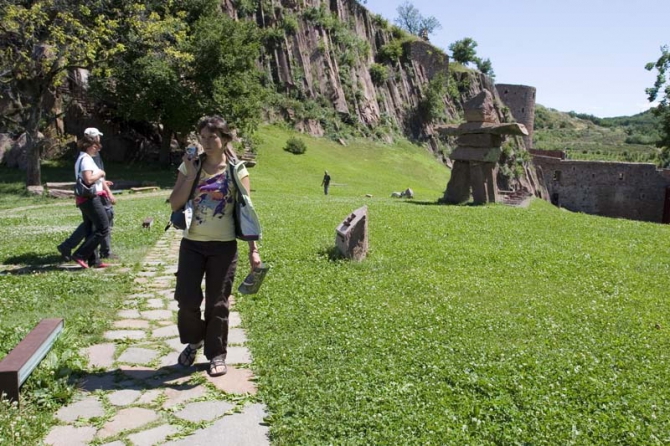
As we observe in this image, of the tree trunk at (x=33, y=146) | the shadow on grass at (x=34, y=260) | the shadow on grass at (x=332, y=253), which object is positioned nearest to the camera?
the shadow on grass at (x=34, y=260)

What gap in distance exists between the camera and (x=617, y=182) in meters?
52.7

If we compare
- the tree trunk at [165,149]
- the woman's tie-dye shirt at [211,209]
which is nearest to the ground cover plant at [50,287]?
the woman's tie-dye shirt at [211,209]

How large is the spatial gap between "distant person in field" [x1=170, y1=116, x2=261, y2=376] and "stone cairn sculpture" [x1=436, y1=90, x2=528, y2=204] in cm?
1626

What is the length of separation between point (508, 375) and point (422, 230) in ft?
26.7

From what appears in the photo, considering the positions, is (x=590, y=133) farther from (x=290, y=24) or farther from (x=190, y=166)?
(x=190, y=166)

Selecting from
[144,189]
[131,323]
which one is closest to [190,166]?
[131,323]

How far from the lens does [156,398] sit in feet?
15.1

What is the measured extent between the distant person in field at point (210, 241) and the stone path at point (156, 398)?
0.34m

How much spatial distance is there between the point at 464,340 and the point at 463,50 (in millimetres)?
75462

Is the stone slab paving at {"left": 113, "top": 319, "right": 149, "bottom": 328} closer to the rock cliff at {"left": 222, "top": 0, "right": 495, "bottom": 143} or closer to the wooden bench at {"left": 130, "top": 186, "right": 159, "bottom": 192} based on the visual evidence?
the wooden bench at {"left": 130, "top": 186, "right": 159, "bottom": 192}

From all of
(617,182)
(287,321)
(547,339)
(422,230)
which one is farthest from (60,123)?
(617,182)

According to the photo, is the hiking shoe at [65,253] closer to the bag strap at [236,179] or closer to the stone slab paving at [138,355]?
the stone slab paving at [138,355]

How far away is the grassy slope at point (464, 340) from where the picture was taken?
13.6 feet

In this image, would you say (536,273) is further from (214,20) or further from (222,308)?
(214,20)
